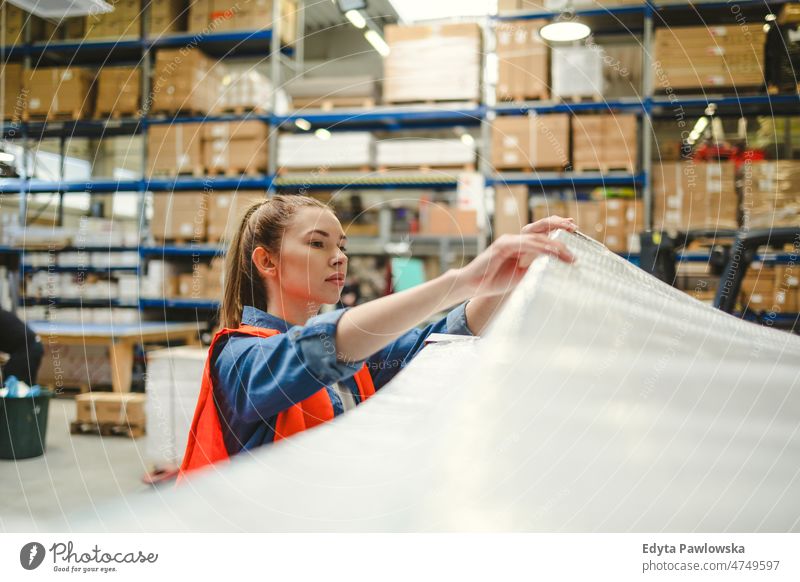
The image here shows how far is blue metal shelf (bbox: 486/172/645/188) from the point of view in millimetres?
4082

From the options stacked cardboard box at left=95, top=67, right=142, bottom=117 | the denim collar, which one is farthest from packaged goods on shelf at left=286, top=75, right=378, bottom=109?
the denim collar

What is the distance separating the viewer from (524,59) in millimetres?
4207

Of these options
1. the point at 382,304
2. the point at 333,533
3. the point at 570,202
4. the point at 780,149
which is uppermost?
the point at 780,149

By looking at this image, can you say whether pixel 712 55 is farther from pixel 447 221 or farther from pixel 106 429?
pixel 106 429

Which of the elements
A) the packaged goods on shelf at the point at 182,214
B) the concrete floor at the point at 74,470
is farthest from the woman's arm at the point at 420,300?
the packaged goods on shelf at the point at 182,214

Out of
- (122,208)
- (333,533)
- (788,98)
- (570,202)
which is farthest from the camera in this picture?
(122,208)

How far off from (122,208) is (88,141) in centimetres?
100

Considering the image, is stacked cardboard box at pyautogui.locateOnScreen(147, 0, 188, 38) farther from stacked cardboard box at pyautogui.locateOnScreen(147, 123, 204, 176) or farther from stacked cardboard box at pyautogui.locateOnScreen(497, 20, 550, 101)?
stacked cardboard box at pyautogui.locateOnScreen(497, 20, 550, 101)

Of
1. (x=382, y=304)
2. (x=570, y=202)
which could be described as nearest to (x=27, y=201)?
(x=570, y=202)

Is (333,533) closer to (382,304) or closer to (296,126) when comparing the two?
→ (382,304)

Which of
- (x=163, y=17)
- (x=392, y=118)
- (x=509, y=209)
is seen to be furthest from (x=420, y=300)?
(x=163, y=17)

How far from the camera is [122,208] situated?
5875 millimetres

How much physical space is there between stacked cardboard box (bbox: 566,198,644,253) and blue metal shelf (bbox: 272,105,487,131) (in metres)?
1.00

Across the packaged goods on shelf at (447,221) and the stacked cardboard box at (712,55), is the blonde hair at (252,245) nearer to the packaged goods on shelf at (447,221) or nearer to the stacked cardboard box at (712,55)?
the packaged goods on shelf at (447,221)
